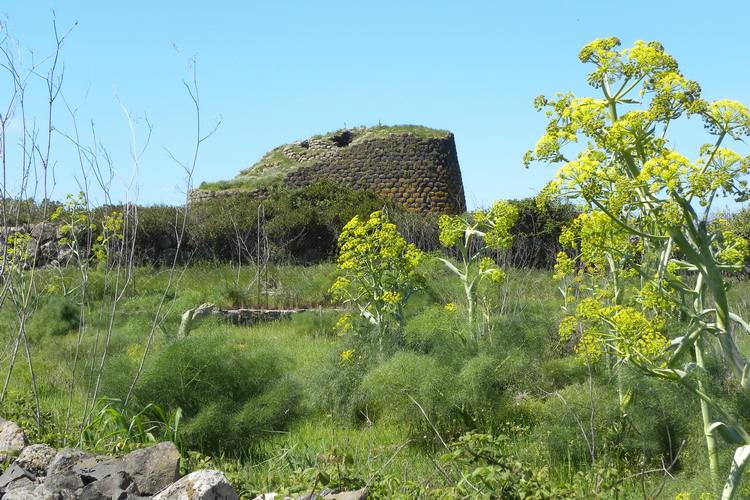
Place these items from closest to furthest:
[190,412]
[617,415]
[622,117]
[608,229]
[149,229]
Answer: [622,117], [608,229], [617,415], [190,412], [149,229]

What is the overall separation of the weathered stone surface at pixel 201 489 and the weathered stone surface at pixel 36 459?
1.12 m

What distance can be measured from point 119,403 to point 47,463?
1.36 metres

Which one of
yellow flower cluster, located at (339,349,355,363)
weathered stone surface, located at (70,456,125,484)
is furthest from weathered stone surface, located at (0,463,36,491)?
yellow flower cluster, located at (339,349,355,363)

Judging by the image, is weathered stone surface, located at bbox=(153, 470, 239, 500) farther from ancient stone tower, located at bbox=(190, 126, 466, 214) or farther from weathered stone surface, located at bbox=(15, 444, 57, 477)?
ancient stone tower, located at bbox=(190, 126, 466, 214)

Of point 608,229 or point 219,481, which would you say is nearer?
point 219,481

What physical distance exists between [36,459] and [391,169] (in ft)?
90.2

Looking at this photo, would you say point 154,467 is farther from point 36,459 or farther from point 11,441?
point 11,441

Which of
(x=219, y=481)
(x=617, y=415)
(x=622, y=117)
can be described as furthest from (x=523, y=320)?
(x=219, y=481)

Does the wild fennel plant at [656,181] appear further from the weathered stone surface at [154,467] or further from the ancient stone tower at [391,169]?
the ancient stone tower at [391,169]

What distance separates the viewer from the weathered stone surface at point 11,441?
14.7 ft

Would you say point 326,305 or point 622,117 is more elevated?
point 622,117

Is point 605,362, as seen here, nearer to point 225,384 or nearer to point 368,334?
point 368,334

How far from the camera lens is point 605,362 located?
559 cm

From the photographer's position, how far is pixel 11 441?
4586 mm
